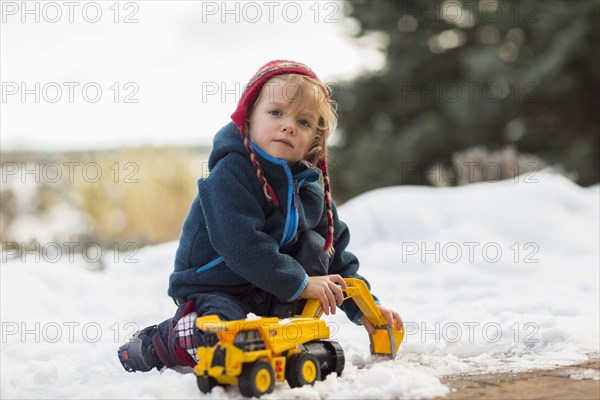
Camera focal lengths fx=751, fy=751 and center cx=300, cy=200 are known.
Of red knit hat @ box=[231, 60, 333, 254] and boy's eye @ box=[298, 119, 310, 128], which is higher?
red knit hat @ box=[231, 60, 333, 254]

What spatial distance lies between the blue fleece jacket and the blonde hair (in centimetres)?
8

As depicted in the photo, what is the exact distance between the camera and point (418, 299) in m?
3.54

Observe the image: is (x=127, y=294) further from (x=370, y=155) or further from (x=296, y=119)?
(x=370, y=155)

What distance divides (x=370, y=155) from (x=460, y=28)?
2.36 meters

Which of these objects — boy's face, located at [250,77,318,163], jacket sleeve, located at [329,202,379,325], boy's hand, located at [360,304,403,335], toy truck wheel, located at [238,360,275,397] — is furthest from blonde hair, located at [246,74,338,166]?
toy truck wheel, located at [238,360,275,397]

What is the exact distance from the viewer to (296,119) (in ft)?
7.22

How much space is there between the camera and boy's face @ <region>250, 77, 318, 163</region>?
2.17 meters

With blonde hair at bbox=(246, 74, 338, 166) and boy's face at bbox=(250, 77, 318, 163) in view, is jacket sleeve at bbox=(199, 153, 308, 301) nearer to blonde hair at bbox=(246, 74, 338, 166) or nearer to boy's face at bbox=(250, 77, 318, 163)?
boy's face at bbox=(250, 77, 318, 163)

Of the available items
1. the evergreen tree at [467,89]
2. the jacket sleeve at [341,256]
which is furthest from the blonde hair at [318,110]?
the evergreen tree at [467,89]

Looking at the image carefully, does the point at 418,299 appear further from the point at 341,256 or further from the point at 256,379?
the point at 256,379

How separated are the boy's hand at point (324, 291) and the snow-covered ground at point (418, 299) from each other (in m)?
0.20

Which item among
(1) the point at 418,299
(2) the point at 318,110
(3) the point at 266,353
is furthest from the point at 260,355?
(1) the point at 418,299

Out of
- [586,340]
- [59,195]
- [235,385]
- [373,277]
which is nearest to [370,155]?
[59,195]

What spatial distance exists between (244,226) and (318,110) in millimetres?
440
